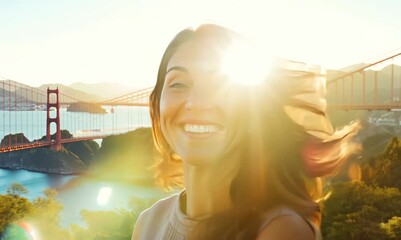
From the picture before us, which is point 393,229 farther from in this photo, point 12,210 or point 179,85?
point 12,210

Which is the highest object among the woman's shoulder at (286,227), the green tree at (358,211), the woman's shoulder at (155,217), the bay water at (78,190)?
the woman's shoulder at (286,227)

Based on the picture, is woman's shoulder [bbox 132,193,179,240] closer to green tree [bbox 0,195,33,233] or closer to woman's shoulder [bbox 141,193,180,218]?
woman's shoulder [bbox 141,193,180,218]

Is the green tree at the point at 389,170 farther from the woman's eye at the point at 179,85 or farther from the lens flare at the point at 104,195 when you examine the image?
the lens flare at the point at 104,195

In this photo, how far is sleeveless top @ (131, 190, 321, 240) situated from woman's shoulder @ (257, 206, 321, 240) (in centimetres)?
2

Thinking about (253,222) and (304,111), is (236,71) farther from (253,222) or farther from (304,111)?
(253,222)

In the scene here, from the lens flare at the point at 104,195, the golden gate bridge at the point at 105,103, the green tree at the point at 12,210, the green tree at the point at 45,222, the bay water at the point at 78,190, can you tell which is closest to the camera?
the green tree at the point at 12,210

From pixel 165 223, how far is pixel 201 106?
324 mm

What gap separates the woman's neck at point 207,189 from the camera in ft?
3.24

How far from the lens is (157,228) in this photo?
111cm

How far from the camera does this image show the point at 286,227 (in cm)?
81

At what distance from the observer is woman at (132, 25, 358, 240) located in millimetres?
906

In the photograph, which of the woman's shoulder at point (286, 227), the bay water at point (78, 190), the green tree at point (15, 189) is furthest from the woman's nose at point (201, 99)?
the bay water at point (78, 190)

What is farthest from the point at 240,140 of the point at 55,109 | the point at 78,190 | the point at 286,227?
the point at 55,109

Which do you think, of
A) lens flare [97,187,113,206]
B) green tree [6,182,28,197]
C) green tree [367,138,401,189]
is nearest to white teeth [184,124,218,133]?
green tree [367,138,401,189]
